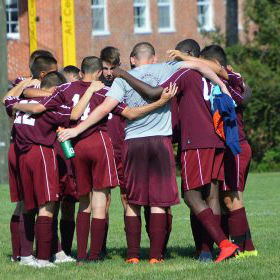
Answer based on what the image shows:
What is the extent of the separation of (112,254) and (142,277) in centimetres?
224

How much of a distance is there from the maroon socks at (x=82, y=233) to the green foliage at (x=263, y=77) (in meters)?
19.5

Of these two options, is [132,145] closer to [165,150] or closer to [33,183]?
[165,150]

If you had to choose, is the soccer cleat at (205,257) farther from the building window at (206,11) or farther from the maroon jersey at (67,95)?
the building window at (206,11)

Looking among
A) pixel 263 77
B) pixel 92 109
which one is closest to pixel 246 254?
pixel 92 109

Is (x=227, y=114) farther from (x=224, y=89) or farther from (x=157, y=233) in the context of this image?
(x=157, y=233)

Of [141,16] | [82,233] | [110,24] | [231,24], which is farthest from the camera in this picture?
[141,16]

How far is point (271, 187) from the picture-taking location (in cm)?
2330

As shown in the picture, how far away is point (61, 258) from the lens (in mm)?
11680

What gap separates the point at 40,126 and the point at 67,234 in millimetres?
1438

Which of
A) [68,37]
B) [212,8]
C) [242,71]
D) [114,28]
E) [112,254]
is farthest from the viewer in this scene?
[212,8]

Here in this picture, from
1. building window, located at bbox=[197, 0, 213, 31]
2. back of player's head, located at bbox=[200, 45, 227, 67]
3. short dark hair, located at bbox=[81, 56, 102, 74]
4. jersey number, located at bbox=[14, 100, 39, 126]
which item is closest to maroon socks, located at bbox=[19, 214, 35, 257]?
jersey number, located at bbox=[14, 100, 39, 126]

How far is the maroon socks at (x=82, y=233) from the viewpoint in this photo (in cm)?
1120

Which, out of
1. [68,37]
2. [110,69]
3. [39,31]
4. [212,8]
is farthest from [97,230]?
[212,8]

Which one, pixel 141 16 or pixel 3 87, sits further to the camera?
pixel 141 16
